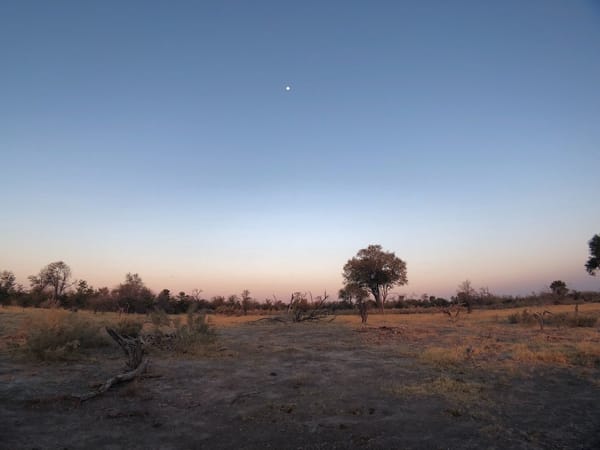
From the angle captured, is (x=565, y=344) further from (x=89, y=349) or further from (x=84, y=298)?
(x=84, y=298)

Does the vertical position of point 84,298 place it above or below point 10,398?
above

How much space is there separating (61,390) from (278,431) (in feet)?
17.8

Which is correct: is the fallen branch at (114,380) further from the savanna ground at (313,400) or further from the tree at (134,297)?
the tree at (134,297)

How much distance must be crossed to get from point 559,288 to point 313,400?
54240mm

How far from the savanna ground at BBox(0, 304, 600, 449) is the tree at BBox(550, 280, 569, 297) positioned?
39543mm

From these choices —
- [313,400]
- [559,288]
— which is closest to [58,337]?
[313,400]

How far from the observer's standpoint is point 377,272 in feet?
159

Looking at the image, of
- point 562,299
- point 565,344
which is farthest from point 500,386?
point 562,299

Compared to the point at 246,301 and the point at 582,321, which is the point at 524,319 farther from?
the point at 246,301

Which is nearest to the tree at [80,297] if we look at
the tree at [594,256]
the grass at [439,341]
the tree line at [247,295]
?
the tree line at [247,295]

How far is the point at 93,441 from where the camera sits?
6086mm

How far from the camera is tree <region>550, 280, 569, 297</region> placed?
1911 inches

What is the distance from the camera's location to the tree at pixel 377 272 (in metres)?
48.4

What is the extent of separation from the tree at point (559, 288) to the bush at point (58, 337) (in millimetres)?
48888
